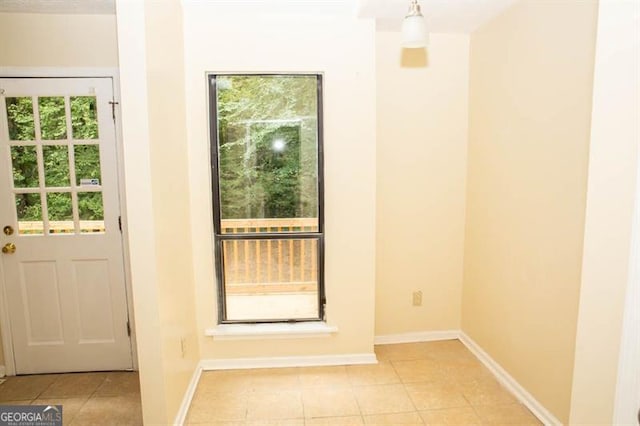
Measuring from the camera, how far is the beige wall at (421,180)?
2.96 metres

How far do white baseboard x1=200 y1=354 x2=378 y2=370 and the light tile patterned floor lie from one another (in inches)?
1.8

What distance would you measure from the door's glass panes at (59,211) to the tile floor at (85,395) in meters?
1.06

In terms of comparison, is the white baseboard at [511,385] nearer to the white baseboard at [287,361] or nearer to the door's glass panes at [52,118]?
the white baseboard at [287,361]

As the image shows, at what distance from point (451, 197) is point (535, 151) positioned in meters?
0.91

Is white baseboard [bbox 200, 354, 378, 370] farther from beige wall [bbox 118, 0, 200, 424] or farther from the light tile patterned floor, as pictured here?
beige wall [bbox 118, 0, 200, 424]

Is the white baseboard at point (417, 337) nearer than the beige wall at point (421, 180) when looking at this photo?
No

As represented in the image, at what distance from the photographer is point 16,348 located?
2717 millimetres

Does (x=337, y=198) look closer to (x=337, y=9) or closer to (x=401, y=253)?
(x=401, y=253)

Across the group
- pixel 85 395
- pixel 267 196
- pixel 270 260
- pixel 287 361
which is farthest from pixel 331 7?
pixel 85 395

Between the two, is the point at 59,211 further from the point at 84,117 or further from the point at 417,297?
the point at 417,297

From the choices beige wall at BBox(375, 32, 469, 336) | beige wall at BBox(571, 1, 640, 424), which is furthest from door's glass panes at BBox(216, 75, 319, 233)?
beige wall at BBox(571, 1, 640, 424)

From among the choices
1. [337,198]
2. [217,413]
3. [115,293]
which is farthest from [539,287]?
[115,293]

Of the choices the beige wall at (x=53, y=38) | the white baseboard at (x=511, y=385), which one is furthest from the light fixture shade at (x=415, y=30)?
the white baseboard at (x=511, y=385)

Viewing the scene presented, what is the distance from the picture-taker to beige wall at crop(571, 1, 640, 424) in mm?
1038
